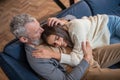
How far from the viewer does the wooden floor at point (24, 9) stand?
304 centimetres

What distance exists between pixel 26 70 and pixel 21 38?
0.24 metres

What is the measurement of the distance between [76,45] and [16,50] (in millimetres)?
441

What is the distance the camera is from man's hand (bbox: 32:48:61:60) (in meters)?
1.52

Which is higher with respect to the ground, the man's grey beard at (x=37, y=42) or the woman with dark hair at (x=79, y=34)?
the man's grey beard at (x=37, y=42)

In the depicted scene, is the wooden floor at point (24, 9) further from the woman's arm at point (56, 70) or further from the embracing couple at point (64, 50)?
the woman's arm at point (56, 70)

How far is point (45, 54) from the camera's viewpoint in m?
1.54

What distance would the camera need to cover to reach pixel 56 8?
3.17 m

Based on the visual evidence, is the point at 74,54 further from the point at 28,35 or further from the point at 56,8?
the point at 56,8

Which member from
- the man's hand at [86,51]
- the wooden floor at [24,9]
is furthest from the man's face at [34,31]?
the wooden floor at [24,9]

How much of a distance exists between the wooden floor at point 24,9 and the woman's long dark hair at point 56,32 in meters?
1.32

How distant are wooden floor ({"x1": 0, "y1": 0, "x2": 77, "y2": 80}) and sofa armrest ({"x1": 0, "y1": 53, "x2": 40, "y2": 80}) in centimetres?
126

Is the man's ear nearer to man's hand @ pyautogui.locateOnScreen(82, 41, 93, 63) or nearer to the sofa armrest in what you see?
the sofa armrest

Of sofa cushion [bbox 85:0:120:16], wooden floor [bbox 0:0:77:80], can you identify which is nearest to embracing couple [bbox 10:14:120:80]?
sofa cushion [bbox 85:0:120:16]

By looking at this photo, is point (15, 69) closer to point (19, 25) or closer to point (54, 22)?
point (19, 25)
